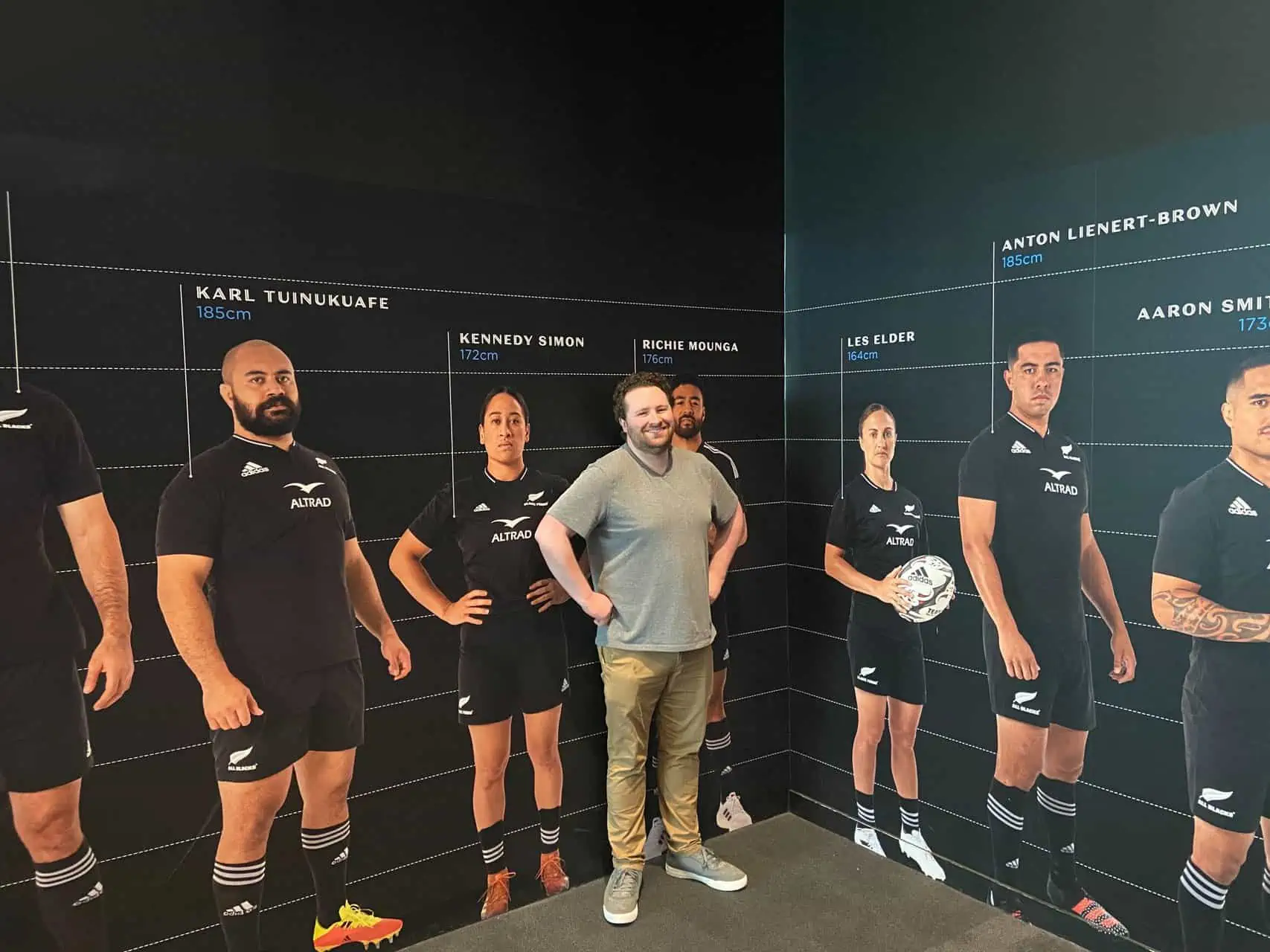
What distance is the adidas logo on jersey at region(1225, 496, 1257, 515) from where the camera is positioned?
7.34ft

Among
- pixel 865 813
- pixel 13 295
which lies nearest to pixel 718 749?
pixel 865 813

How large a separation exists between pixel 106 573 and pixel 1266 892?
2.98 meters

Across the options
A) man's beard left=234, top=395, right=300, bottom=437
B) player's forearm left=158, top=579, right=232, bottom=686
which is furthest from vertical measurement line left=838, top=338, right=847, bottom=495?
player's forearm left=158, top=579, right=232, bottom=686

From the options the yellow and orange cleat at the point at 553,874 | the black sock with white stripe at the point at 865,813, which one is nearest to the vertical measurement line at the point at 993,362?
the black sock with white stripe at the point at 865,813

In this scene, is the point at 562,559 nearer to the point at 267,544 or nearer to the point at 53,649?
the point at 267,544

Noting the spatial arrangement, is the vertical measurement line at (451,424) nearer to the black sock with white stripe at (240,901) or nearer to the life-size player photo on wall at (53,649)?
the life-size player photo on wall at (53,649)

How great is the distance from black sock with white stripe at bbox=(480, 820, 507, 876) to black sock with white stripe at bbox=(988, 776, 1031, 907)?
5.09 feet

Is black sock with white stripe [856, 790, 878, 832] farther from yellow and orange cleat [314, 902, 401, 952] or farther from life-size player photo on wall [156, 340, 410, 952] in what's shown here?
life-size player photo on wall [156, 340, 410, 952]

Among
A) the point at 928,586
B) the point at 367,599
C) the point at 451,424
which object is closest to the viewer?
the point at 367,599

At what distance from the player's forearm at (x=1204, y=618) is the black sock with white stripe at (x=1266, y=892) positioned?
56cm

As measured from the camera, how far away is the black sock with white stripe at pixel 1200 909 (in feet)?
7.70

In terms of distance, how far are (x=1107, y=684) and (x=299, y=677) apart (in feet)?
7.33

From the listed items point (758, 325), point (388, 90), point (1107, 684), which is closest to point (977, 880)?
point (1107, 684)

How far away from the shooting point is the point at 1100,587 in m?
2.55
